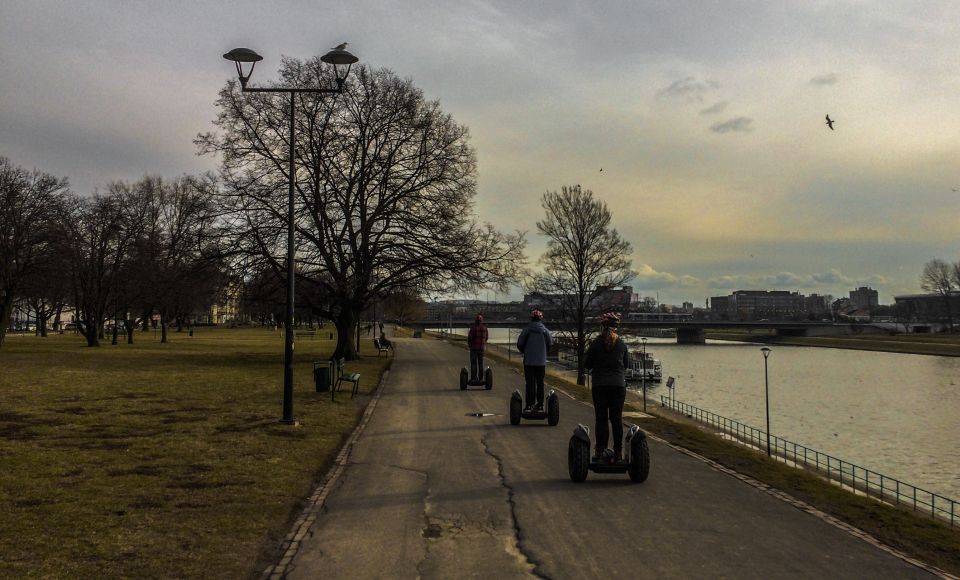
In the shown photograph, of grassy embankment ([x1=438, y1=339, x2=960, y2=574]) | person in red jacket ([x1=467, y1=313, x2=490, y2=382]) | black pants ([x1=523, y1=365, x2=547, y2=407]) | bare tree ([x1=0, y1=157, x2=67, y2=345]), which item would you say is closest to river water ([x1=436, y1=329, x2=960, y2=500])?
grassy embankment ([x1=438, y1=339, x2=960, y2=574])

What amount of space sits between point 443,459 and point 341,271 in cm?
2057

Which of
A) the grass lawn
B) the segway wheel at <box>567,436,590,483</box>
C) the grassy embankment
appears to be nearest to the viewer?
the grass lawn

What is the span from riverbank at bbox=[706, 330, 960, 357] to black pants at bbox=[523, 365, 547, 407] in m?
80.9

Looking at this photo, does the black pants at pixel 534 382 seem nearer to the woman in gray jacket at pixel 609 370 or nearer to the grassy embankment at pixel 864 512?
the grassy embankment at pixel 864 512

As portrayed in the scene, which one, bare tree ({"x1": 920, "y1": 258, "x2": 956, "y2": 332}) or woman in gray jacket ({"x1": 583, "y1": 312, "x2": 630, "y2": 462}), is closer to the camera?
woman in gray jacket ({"x1": 583, "y1": 312, "x2": 630, "y2": 462})

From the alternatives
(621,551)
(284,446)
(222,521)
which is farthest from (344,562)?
(284,446)

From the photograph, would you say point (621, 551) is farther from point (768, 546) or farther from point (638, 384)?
point (638, 384)

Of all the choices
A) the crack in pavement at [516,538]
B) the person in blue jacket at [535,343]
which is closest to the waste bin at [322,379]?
the person in blue jacket at [535,343]

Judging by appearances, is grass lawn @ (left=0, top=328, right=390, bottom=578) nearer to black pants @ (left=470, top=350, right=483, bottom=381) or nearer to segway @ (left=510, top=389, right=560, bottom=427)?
segway @ (left=510, top=389, right=560, bottom=427)

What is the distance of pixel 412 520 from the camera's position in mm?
6539

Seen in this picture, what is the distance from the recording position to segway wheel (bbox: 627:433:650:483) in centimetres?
796

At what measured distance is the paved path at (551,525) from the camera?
17.2 feet

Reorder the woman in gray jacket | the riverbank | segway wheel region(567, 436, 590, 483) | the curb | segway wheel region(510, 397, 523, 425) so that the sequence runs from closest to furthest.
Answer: the curb
the woman in gray jacket
segway wheel region(567, 436, 590, 483)
segway wheel region(510, 397, 523, 425)
the riverbank

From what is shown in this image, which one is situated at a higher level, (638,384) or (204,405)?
(204,405)
